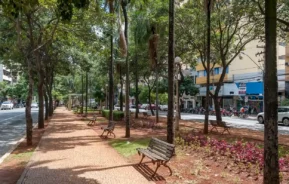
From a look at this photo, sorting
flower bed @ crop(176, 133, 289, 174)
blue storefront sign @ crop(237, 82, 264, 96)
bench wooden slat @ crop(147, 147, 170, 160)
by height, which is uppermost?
blue storefront sign @ crop(237, 82, 264, 96)

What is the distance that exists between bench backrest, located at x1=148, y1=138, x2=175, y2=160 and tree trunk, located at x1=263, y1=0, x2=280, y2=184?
119 inches

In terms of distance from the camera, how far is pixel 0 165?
32.6 ft

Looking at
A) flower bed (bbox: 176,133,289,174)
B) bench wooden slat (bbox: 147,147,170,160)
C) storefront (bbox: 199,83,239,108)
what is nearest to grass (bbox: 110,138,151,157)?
flower bed (bbox: 176,133,289,174)

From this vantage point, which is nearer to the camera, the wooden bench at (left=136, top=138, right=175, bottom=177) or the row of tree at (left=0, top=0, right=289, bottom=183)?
the wooden bench at (left=136, top=138, right=175, bottom=177)

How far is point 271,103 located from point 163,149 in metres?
3.94

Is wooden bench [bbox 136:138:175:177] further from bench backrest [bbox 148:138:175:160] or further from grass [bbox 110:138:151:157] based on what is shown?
grass [bbox 110:138:151:157]

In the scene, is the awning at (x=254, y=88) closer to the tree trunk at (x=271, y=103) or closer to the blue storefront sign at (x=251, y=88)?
the blue storefront sign at (x=251, y=88)

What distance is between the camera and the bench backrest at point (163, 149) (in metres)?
8.24

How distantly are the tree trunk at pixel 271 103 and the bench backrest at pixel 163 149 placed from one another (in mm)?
3012

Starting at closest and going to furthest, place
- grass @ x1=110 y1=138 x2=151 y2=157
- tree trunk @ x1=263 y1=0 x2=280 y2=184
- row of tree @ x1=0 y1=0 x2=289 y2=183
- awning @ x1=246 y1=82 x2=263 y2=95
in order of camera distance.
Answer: tree trunk @ x1=263 y1=0 x2=280 y2=184, grass @ x1=110 y1=138 x2=151 y2=157, row of tree @ x1=0 y1=0 x2=289 y2=183, awning @ x1=246 y1=82 x2=263 y2=95

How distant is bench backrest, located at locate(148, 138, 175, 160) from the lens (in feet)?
27.0

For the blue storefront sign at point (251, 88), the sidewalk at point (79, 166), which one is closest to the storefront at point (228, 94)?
the blue storefront sign at point (251, 88)

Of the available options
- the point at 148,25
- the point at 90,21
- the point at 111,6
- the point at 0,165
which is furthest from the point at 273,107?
the point at 148,25

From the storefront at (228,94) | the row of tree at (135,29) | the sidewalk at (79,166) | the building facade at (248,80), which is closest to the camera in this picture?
the sidewalk at (79,166)
